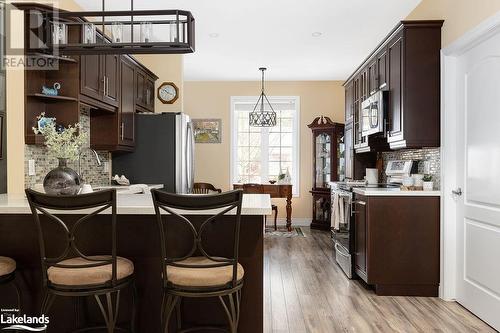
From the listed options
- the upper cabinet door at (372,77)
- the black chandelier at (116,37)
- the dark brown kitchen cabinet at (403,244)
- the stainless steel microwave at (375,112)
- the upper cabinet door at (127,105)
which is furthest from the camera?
the upper cabinet door at (127,105)

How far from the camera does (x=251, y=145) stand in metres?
7.80

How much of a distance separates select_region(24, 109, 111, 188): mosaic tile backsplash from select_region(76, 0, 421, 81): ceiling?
1.52 m

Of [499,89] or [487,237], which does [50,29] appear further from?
[487,237]

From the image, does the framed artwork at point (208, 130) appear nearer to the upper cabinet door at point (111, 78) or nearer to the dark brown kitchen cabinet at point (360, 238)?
the upper cabinet door at point (111, 78)

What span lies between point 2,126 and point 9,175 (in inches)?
14.4

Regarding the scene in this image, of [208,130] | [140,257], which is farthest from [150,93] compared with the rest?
[140,257]

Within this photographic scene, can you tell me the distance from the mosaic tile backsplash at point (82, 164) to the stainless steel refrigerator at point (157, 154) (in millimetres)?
258

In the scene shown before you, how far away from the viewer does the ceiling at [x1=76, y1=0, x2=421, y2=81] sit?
414cm

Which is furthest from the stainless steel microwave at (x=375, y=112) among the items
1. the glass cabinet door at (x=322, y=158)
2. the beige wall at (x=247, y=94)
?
the beige wall at (x=247, y=94)

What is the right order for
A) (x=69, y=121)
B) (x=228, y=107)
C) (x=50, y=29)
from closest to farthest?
(x=50, y=29), (x=69, y=121), (x=228, y=107)

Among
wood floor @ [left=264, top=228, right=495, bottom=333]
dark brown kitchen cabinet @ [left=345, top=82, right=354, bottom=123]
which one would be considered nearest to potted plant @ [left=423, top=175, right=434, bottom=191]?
wood floor @ [left=264, top=228, right=495, bottom=333]

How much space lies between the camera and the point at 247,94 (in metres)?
7.73

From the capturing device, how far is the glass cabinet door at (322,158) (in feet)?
23.7

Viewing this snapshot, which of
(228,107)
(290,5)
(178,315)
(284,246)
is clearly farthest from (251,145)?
(178,315)
